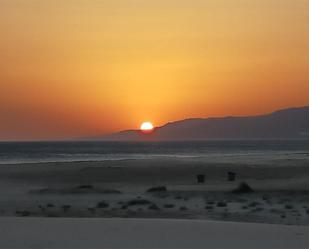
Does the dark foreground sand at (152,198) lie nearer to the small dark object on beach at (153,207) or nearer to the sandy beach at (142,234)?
the small dark object on beach at (153,207)

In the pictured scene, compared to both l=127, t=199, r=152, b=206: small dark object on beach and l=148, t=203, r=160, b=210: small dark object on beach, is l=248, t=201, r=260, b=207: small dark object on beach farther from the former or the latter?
l=127, t=199, r=152, b=206: small dark object on beach

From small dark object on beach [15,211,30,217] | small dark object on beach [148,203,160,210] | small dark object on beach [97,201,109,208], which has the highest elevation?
small dark object on beach [97,201,109,208]

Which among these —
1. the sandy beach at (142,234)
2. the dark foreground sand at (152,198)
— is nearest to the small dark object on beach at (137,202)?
the dark foreground sand at (152,198)

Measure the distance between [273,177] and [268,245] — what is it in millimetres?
31282

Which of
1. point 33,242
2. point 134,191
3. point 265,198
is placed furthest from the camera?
point 134,191

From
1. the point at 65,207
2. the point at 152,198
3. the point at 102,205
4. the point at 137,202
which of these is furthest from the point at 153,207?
the point at 152,198

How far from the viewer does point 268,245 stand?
513 inches

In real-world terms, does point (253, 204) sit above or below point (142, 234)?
below

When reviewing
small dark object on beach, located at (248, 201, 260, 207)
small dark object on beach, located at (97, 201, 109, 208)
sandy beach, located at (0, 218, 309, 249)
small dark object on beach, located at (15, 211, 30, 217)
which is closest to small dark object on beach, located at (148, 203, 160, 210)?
small dark object on beach, located at (97, 201, 109, 208)

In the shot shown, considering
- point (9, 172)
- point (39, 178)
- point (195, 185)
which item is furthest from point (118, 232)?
point (9, 172)

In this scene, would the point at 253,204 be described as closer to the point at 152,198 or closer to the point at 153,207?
the point at 153,207

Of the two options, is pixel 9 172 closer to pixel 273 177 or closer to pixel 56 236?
pixel 273 177

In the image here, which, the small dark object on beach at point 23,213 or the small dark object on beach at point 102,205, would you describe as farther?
the small dark object on beach at point 102,205

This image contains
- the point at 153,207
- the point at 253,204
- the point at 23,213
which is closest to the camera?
the point at 23,213
